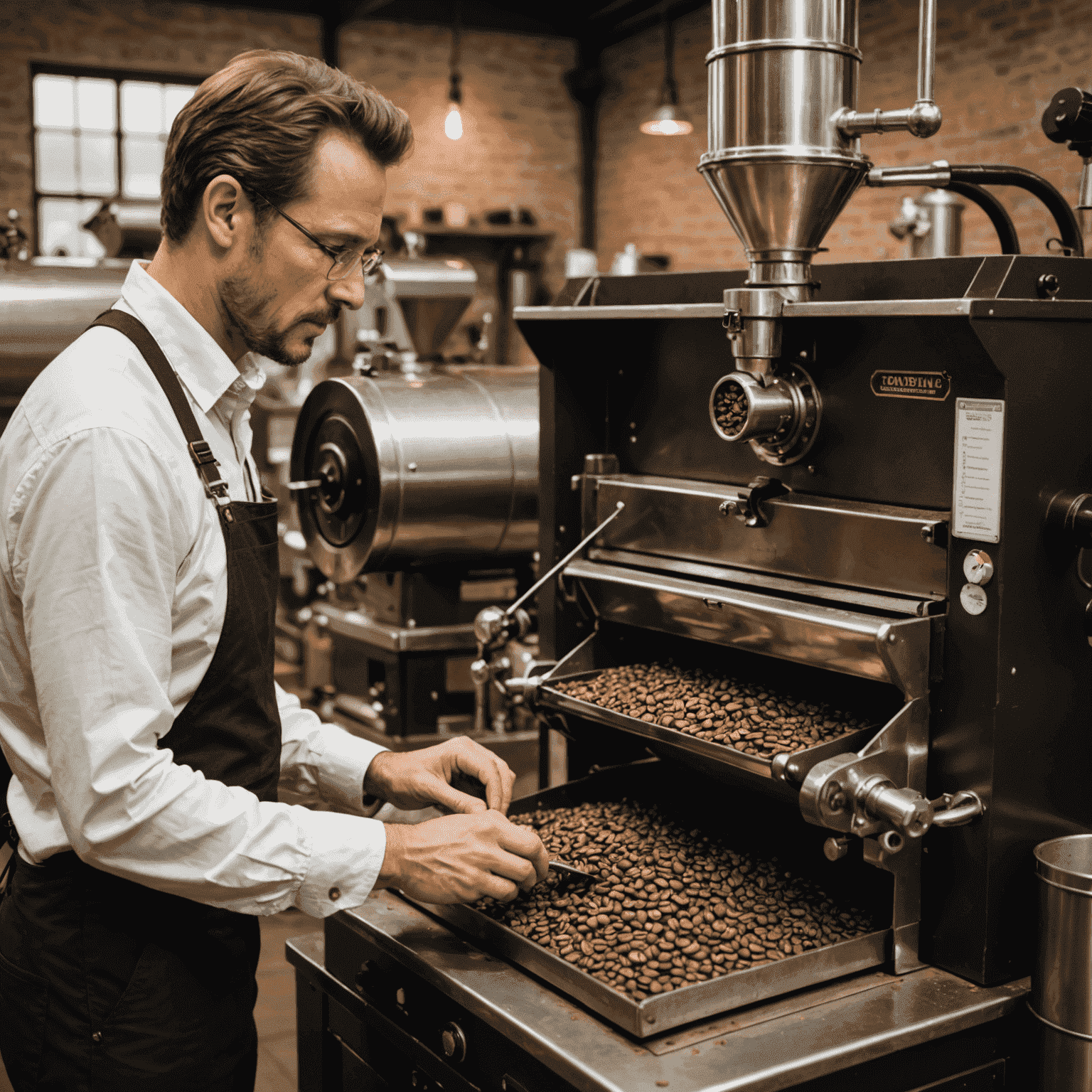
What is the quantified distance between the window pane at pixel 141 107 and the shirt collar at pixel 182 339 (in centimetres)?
740

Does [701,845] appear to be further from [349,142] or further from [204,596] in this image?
[349,142]

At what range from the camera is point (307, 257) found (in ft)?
4.48

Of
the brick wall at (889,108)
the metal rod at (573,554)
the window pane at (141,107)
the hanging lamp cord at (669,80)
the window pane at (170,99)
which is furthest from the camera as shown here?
the window pane at (170,99)

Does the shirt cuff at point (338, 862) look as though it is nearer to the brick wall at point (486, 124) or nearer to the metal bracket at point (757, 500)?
the metal bracket at point (757, 500)

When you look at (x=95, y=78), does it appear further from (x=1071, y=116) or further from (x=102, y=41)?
(x=1071, y=116)

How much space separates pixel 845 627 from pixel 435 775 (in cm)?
58

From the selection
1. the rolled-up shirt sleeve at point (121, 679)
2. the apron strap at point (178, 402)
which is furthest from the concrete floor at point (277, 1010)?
the apron strap at point (178, 402)

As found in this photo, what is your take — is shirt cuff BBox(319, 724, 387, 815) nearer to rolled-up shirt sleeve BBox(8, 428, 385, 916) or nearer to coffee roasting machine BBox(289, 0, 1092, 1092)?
coffee roasting machine BBox(289, 0, 1092, 1092)

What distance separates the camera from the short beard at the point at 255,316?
1.37 metres

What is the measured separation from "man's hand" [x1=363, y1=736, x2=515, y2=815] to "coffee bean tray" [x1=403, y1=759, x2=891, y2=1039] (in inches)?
5.6

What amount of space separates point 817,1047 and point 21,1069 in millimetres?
896

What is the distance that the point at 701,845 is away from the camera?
1677 mm

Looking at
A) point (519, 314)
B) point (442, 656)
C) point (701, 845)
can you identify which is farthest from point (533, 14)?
point (701, 845)

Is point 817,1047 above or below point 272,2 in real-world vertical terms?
below
